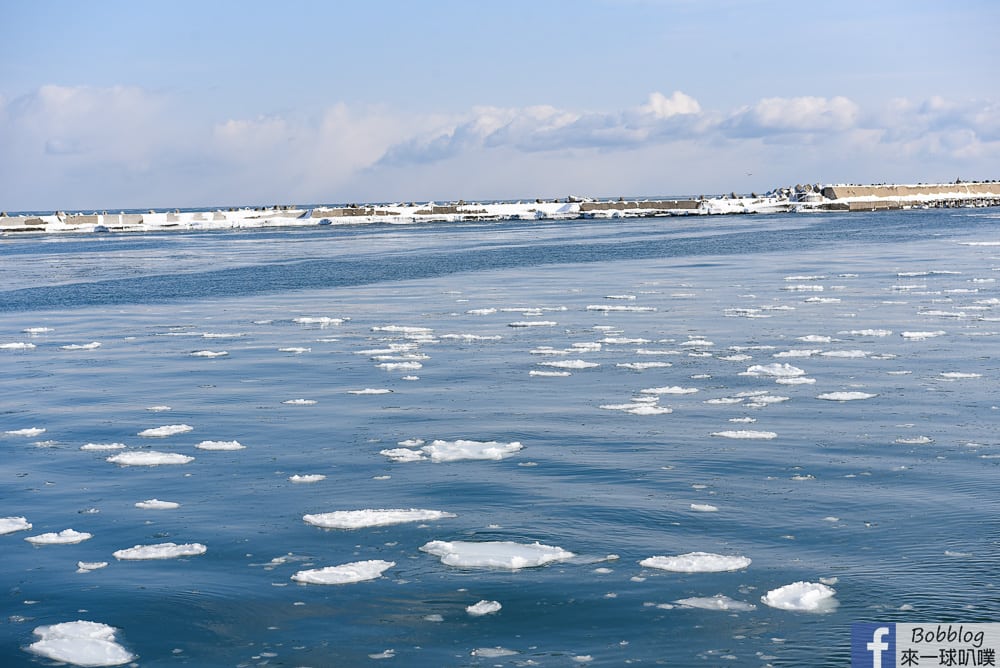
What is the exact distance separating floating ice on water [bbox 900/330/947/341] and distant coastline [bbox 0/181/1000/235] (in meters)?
117

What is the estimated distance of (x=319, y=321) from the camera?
2980 centimetres

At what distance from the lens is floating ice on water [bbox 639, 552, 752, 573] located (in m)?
9.33

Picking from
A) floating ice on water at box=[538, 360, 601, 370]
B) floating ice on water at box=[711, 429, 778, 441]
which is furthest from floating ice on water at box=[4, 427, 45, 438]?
floating ice on water at box=[711, 429, 778, 441]

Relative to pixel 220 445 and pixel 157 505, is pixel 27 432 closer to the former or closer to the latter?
pixel 220 445

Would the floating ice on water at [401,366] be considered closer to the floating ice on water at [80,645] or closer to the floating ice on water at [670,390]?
the floating ice on water at [670,390]

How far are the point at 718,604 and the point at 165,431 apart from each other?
9324mm

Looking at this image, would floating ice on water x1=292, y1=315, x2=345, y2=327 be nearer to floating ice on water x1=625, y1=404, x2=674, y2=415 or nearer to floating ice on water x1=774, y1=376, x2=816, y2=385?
floating ice on water x1=774, y1=376, x2=816, y2=385

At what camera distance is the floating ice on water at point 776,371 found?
18.4 metres

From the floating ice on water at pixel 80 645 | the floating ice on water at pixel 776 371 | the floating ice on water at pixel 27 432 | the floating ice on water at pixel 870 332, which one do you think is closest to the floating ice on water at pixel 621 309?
the floating ice on water at pixel 870 332

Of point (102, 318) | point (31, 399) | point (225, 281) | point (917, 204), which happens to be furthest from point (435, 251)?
point (917, 204)

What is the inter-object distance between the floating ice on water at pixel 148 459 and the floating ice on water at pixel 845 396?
8963 mm

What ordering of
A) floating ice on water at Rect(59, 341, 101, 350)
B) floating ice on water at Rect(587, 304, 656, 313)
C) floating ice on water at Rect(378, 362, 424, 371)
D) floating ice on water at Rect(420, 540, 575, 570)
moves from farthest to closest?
floating ice on water at Rect(587, 304, 656, 313), floating ice on water at Rect(59, 341, 101, 350), floating ice on water at Rect(378, 362, 424, 371), floating ice on water at Rect(420, 540, 575, 570)

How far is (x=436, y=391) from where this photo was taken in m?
18.1

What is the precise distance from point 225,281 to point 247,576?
129 feet
